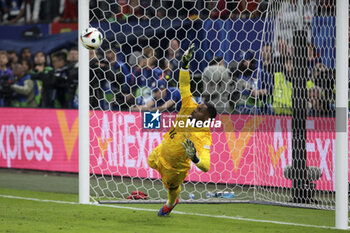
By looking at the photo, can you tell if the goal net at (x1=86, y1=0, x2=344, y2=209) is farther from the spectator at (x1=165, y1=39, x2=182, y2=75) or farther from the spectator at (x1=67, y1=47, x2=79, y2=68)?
the spectator at (x1=67, y1=47, x2=79, y2=68)

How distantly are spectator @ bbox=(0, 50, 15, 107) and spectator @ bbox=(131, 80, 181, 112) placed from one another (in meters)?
4.18

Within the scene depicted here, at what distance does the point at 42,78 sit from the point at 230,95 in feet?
14.8

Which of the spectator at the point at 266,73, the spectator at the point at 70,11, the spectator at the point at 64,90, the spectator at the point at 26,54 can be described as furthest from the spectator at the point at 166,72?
the spectator at the point at 70,11

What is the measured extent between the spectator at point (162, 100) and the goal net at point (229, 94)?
2cm

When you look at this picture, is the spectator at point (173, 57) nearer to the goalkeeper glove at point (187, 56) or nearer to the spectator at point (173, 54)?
the spectator at point (173, 54)

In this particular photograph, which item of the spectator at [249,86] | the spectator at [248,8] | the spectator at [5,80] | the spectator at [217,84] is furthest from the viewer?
the spectator at [5,80]

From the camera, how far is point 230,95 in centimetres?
1124

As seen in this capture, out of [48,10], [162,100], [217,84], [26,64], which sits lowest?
[162,100]

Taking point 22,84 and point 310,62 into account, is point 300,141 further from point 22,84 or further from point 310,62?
point 22,84

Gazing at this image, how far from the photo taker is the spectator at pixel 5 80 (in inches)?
582

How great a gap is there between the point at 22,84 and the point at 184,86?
6688mm

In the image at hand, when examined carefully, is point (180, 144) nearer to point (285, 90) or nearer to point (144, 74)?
point (285, 90)

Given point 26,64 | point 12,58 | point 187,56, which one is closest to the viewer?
point 187,56

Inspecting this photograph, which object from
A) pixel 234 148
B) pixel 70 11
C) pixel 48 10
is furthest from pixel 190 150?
pixel 48 10
